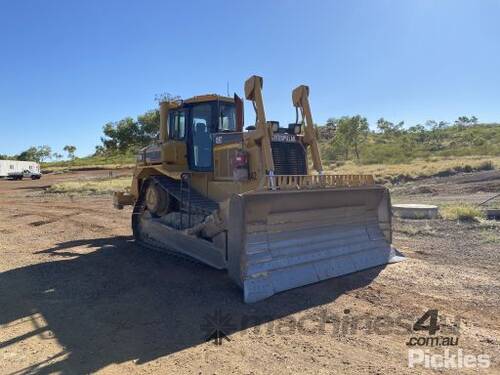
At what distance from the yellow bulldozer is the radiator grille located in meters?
0.02

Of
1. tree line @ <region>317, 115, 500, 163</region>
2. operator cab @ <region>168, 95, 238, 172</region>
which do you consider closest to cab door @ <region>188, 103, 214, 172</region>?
operator cab @ <region>168, 95, 238, 172</region>

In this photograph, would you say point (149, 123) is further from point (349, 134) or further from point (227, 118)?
point (227, 118)

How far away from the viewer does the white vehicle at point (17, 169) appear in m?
54.7

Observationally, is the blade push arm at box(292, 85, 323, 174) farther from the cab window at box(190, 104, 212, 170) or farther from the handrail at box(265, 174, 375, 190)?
the cab window at box(190, 104, 212, 170)

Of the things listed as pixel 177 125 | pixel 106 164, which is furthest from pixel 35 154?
pixel 177 125

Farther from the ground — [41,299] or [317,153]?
[317,153]

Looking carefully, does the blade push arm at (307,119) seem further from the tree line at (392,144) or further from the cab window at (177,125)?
the tree line at (392,144)

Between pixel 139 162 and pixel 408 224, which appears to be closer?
pixel 139 162

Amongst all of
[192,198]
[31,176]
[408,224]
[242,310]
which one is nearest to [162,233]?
[192,198]

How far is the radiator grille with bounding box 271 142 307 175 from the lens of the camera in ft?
23.9

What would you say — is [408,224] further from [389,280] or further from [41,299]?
[41,299]

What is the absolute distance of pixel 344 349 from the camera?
421cm

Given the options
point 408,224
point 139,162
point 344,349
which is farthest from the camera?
point 408,224

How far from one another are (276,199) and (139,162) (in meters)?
5.01
